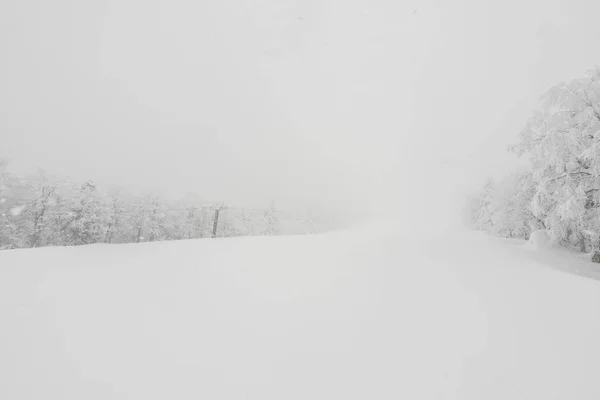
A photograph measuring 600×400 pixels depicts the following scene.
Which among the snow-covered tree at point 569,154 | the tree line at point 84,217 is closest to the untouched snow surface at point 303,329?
the snow-covered tree at point 569,154

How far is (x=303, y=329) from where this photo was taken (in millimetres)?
5480

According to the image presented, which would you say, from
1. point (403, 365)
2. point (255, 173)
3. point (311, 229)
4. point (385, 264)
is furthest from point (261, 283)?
point (255, 173)

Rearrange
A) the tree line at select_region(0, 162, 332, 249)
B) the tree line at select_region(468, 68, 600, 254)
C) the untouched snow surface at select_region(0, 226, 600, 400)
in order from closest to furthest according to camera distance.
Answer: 1. the untouched snow surface at select_region(0, 226, 600, 400)
2. the tree line at select_region(468, 68, 600, 254)
3. the tree line at select_region(0, 162, 332, 249)

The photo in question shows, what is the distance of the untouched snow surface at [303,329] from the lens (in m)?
4.17

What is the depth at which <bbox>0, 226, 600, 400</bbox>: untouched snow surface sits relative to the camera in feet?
13.7

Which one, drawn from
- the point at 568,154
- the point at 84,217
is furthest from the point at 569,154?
the point at 84,217

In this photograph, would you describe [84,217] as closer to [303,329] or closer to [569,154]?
[303,329]

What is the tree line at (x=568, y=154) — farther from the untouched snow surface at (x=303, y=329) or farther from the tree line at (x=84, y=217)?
the tree line at (x=84, y=217)

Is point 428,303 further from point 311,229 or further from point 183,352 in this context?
point 311,229

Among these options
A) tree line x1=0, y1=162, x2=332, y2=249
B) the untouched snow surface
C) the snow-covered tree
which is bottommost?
tree line x1=0, y1=162, x2=332, y2=249

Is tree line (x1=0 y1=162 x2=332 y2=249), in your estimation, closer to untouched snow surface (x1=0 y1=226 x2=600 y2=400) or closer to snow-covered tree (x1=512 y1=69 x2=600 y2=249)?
untouched snow surface (x1=0 y1=226 x2=600 y2=400)

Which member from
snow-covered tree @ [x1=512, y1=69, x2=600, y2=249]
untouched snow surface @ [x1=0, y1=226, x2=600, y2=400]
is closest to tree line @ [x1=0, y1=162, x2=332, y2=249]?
untouched snow surface @ [x1=0, y1=226, x2=600, y2=400]

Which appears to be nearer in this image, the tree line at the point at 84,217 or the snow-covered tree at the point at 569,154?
the snow-covered tree at the point at 569,154

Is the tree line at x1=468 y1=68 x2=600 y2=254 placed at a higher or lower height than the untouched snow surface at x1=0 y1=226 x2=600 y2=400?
higher
